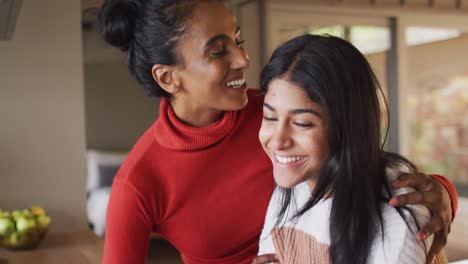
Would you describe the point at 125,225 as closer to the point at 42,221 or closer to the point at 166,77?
the point at 166,77

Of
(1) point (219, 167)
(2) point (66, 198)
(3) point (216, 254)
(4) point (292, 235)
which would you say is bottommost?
(2) point (66, 198)

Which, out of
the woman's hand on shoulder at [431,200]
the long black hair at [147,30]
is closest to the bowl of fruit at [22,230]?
the long black hair at [147,30]

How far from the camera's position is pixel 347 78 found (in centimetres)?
98

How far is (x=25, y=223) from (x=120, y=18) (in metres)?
1.08

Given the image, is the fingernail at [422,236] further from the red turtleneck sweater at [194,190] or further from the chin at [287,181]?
the red turtleneck sweater at [194,190]

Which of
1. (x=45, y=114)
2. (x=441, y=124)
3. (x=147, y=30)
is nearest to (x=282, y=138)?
(x=147, y=30)

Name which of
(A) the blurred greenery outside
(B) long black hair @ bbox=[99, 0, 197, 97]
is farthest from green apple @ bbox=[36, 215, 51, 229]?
(A) the blurred greenery outside

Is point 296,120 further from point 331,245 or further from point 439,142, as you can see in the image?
point 439,142

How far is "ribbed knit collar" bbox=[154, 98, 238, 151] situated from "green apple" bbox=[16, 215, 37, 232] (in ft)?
3.20

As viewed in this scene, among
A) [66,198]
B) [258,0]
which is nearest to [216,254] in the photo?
[66,198]

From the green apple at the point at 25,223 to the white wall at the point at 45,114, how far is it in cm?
33

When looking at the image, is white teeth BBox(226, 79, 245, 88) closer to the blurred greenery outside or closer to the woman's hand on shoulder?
the woman's hand on shoulder

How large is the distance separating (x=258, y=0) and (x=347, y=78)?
2905 millimetres

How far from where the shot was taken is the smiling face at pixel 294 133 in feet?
3.28
